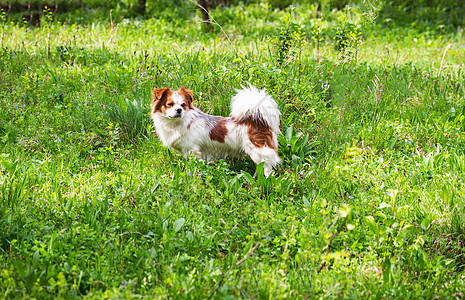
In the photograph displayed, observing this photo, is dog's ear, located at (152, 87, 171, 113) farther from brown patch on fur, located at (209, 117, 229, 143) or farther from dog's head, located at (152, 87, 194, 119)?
brown patch on fur, located at (209, 117, 229, 143)

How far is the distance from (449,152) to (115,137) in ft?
11.8

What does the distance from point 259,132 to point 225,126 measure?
372 millimetres

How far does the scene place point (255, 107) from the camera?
4016 mm

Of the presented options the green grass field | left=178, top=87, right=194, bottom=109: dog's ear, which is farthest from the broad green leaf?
left=178, top=87, right=194, bottom=109: dog's ear

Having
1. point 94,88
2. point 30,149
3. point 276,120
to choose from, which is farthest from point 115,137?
point 276,120

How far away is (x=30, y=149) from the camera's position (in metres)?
4.46

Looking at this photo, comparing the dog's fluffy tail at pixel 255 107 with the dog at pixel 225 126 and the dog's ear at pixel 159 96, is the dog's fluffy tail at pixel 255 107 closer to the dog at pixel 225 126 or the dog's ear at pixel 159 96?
the dog at pixel 225 126

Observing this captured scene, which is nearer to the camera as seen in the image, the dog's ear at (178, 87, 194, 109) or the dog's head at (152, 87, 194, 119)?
the dog's head at (152, 87, 194, 119)

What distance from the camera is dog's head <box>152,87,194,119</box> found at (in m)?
3.98

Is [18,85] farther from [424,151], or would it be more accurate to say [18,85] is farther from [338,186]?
[424,151]

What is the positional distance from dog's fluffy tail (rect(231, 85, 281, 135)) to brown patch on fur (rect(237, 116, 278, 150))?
4cm

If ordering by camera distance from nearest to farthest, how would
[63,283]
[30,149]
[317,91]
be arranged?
[63,283] → [30,149] → [317,91]

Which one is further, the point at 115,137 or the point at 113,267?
the point at 115,137

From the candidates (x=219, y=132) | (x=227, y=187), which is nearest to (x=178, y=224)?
(x=227, y=187)
